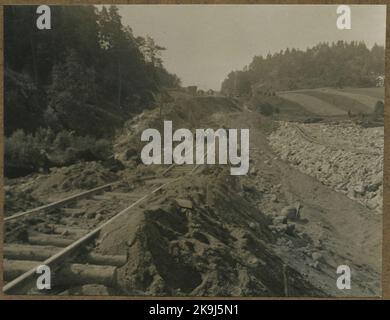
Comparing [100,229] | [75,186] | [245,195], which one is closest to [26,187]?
[75,186]

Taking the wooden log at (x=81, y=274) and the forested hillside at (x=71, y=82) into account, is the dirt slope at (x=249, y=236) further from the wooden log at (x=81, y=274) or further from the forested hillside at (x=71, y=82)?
the forested hillside at (x=71, y=82)

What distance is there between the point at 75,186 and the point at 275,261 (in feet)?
9.14

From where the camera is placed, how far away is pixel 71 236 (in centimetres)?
668

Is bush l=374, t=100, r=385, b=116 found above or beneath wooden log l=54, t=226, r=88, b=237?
above

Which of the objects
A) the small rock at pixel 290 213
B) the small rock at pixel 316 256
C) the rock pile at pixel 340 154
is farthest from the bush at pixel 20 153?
the small rock at pixel 316 256

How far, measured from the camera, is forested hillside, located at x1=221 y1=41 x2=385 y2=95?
22.9 ft

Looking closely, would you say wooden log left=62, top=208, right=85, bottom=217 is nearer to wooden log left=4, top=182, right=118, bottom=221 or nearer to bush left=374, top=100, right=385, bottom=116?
wooden log left=4, top=182, right=118, bottom=221

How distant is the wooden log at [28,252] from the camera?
657cm

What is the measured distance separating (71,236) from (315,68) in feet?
12.6

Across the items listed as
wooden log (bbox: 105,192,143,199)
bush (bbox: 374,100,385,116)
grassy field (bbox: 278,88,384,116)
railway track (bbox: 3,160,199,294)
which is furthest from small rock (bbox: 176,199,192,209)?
bush (bbox: 374,100,385,116)

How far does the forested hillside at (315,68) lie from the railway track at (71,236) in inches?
53.7

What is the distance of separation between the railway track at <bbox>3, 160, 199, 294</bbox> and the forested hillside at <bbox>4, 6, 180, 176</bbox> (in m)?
0.61

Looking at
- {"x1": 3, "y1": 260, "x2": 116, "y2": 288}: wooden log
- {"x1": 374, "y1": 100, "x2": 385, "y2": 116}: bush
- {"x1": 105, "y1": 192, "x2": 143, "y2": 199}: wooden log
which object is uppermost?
{"x1": 374, "y1": 100, "x2": 385, "y2": 116}: bush
